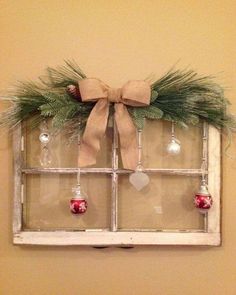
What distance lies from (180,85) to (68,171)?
1.23 feet

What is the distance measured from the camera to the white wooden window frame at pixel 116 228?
896 mm

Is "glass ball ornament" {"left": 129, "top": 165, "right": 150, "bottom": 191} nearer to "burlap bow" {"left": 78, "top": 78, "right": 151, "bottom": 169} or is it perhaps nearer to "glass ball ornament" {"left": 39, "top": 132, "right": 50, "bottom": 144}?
"burlap bow" {"left": 78, "top": 78, "right": 151, "bottom": 169}

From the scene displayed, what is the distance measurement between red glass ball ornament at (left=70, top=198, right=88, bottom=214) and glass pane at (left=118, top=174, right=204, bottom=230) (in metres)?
0.11

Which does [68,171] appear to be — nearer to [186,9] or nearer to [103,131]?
[103,131]

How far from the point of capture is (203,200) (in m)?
0.85

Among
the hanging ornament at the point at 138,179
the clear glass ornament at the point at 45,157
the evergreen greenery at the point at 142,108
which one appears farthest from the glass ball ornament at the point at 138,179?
the clear glass ornament at the point at 45,157

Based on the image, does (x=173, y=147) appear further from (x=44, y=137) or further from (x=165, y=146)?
(x=44, y=137)

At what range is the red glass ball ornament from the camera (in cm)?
85

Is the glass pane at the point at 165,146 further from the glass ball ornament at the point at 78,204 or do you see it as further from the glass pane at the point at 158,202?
the glass ball ornament at the point at 78,204

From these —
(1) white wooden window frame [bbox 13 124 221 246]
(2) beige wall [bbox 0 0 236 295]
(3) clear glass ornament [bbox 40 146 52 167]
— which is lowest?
(1) white wooden window frame [bbox 13 124 221 246]

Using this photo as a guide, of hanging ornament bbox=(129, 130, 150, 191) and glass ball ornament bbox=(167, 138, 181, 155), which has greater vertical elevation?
glass ball ornament bbox=(167, 138, 181, 155)

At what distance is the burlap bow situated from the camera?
824 millimetres

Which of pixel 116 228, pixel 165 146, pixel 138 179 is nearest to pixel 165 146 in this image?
pixel 165 146

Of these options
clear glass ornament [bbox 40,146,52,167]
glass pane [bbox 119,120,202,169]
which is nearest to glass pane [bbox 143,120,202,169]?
glass pane [bbox 119,120,202,169]
